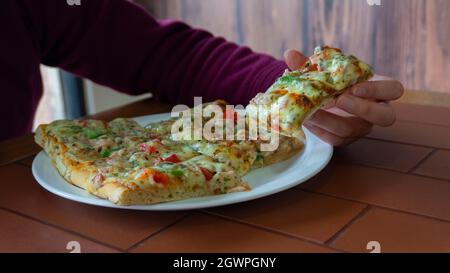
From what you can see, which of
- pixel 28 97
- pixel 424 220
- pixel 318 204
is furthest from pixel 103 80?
pixel 424 220

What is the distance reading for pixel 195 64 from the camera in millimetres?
1228

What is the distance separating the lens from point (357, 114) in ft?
2.77

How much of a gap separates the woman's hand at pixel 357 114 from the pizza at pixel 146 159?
56 millimetres

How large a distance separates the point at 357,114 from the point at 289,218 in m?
0.25

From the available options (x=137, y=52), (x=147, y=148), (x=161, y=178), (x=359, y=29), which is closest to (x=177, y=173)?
(x=161, y=178)

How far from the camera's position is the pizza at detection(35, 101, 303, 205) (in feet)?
2.18

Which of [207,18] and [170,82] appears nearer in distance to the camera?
[170,82]

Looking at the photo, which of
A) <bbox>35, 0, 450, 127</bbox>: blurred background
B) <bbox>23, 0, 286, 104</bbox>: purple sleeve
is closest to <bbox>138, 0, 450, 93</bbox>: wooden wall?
<bbox>35, 0, 450, 127</bbox>: blurred background

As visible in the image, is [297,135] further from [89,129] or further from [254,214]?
[89,129]

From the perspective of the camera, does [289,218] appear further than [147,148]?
No

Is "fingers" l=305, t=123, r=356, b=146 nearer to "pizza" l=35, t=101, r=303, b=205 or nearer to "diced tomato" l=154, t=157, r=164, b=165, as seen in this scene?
"pizza" l=35, t=101, r=303, b=205

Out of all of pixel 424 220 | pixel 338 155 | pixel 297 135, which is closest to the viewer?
pixel 424 220

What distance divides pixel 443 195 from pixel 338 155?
196mm

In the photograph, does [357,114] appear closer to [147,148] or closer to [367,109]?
[367,109]
